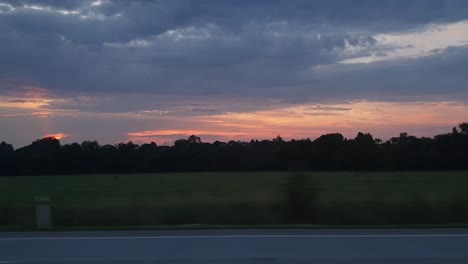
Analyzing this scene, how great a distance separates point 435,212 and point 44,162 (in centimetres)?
5972

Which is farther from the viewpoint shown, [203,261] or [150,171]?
[150,171]

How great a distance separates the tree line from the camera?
62.3m

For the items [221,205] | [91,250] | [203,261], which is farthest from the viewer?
[221,205]

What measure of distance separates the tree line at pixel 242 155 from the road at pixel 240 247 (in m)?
45.1

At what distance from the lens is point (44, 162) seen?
6938 centimetres

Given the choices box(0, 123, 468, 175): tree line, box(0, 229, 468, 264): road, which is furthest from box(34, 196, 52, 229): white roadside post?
box(0, 123, 468, 175): tree line

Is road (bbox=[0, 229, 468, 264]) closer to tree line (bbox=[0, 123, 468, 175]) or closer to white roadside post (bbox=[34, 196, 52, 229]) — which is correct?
white roadside post (bbox=[34, 196, 52, 229])

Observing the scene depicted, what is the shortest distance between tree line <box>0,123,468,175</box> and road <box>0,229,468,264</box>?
45.1m

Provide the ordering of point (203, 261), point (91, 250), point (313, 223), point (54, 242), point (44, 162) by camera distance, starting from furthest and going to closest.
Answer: point (44, 162) → point (313, 223) → point (54, 242) → point (91, 250) → point (203, 261)

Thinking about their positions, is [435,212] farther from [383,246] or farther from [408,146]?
[408,146]

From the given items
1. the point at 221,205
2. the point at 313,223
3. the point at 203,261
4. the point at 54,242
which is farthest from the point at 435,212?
the point at 54,242

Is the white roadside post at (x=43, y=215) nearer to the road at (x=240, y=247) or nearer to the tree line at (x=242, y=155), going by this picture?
the road at (x=240, y=247)

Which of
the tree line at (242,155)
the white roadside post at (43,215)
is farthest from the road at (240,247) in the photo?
the tree line at (242,155)

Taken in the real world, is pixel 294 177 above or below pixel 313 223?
above
